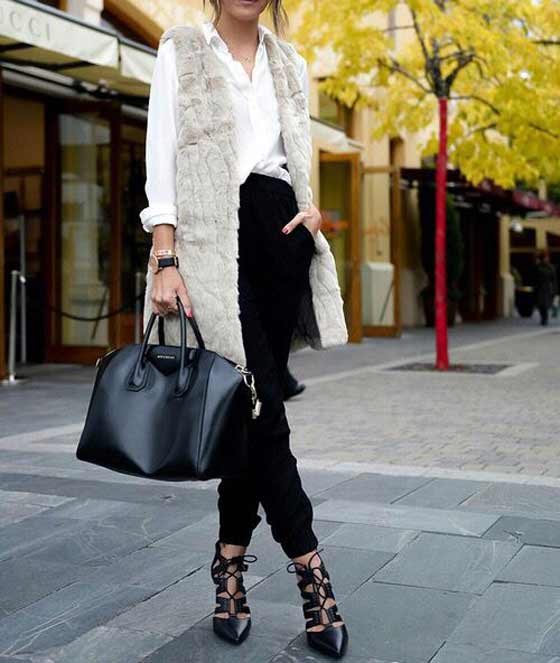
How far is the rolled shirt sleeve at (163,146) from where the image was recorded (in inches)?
112

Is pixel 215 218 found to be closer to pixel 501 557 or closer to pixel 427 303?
pixel 501 557

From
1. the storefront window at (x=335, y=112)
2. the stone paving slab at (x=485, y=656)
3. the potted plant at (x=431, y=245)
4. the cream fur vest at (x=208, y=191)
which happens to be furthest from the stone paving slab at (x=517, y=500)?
the potted plant at (x=431, y=245)

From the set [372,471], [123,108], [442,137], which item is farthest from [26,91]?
[372,471]

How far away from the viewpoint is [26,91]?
11711 millimetres

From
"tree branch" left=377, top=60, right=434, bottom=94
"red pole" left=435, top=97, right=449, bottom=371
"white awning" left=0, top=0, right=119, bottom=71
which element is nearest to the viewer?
"white awning" left=0, top=0, right=119, bottom=71

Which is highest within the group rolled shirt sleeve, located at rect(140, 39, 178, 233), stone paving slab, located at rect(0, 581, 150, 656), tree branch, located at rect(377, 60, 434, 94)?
tree branch, located at rect(377, 60, 434, 94)

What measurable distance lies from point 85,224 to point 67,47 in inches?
150

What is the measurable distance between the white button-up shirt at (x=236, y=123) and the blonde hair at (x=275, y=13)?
0.05 metres

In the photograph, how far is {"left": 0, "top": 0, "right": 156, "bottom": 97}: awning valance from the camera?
8172 millimetres

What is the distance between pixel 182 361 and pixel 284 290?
38cm

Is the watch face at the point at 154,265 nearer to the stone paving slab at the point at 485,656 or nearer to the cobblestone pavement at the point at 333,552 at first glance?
the cobblestone pavement at the point at 333,552

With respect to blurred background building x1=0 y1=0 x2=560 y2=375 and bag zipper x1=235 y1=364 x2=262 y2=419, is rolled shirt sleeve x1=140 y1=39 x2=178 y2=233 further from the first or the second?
blurred background building x1=0 y1=0 x2=560 y2=375

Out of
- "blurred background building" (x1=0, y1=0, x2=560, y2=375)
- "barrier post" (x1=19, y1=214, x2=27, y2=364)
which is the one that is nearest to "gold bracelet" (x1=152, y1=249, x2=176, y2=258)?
"blurred background building" (x1=0, y1=0, x2=560, y2=375)

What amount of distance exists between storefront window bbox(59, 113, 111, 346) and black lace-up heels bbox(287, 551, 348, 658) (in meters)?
9.46
